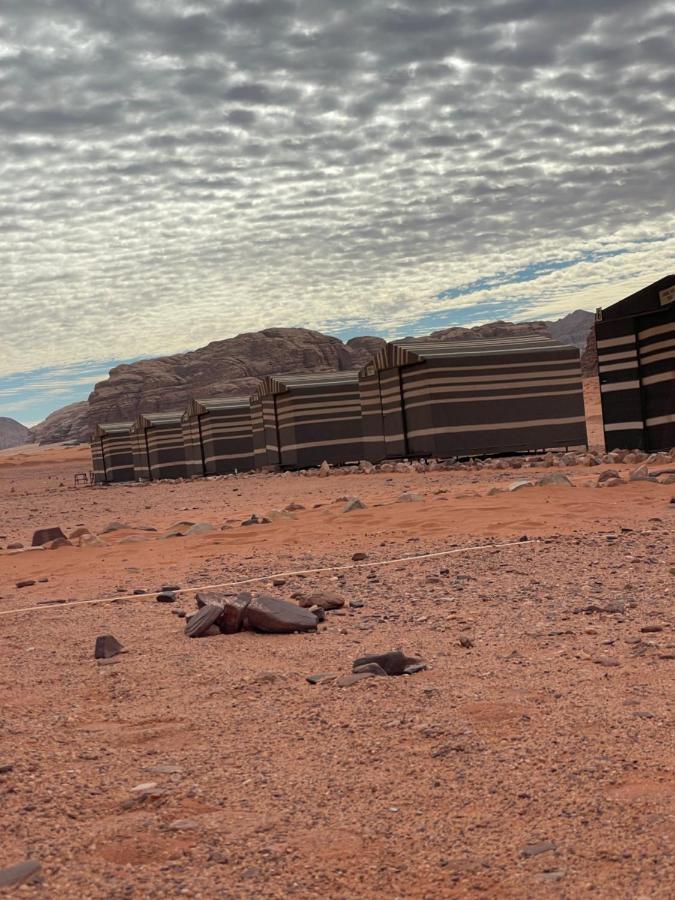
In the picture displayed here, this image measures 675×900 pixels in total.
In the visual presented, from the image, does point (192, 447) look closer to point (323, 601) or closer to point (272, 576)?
point (272, 576)

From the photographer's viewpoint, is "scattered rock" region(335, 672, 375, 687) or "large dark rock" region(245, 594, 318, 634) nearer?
"scattered rock" region(335, 672, 375, 687)

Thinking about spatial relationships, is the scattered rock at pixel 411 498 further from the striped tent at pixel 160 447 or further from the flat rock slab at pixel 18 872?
the striped tent at pixel 160 447

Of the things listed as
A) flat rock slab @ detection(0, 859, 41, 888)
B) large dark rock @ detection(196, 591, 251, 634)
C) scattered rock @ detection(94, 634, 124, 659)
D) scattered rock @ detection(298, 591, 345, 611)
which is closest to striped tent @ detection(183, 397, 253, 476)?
scattered rock @ detection(298, 591, 345, 611)

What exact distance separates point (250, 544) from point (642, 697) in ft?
22.8

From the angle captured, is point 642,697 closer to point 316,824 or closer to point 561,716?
point 561,716

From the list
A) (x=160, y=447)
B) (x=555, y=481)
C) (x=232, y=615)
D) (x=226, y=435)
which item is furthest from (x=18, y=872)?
(x=160, y=447)

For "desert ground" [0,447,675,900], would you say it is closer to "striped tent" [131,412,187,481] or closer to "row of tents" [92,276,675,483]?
"row of tents" [92,276,675,483]

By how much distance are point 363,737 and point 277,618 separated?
2246mm

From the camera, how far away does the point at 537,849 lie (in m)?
2.74

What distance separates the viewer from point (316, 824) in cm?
303

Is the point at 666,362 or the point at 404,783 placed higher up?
→ the point at 666,362

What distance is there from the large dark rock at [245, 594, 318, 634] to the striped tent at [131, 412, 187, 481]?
1457 inches

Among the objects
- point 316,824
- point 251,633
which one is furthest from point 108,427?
point 316,824

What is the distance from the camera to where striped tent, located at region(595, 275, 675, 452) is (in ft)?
62.5
